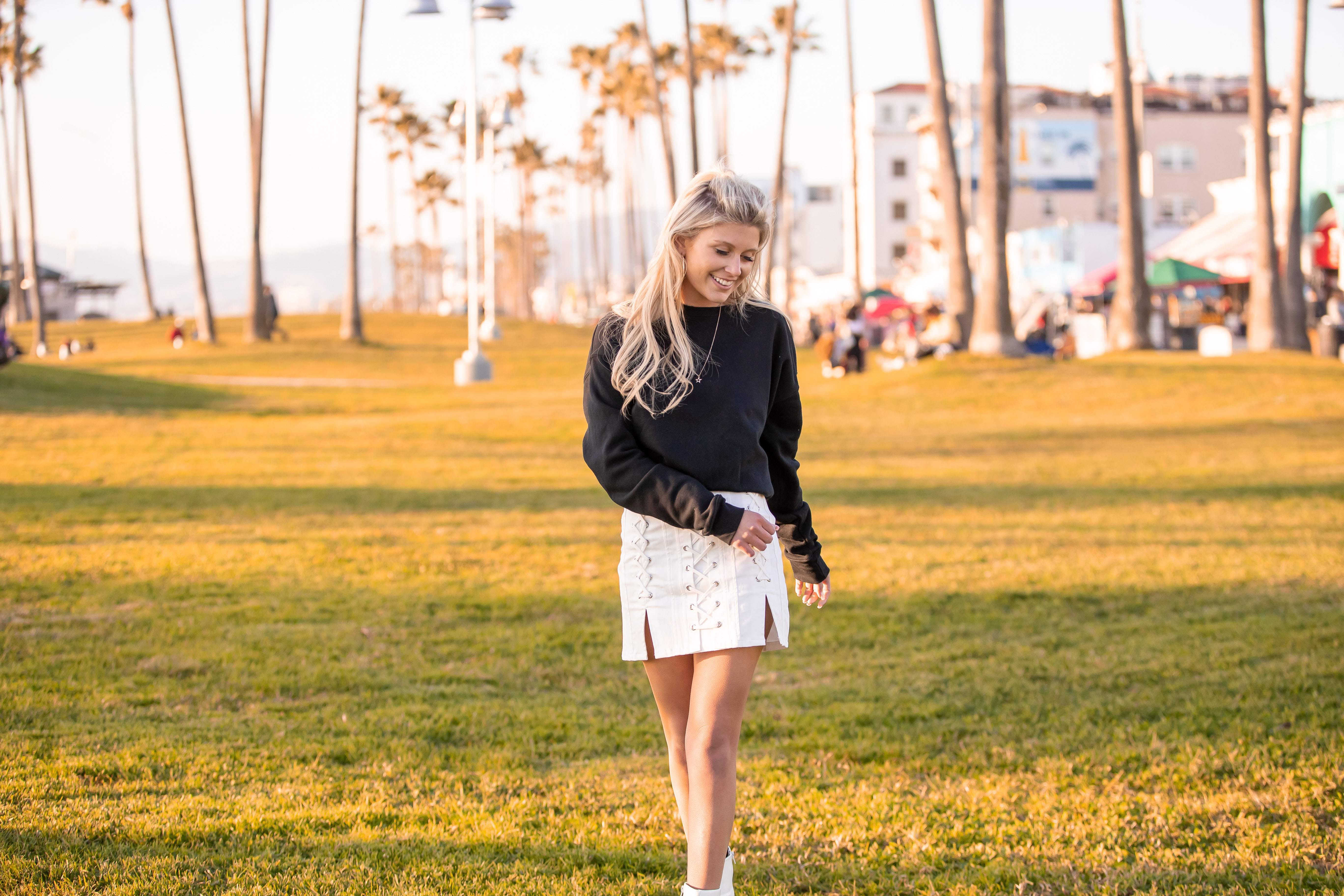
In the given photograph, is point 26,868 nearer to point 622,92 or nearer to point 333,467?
point 333,467

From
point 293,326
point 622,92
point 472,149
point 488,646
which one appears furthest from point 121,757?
point 622,92

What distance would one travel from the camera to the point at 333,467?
15273 mm

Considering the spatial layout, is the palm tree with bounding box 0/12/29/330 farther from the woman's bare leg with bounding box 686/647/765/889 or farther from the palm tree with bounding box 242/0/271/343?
the woman's bare leg with bounding box 686/647/765/889

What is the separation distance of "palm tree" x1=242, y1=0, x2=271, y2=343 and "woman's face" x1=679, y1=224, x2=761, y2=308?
39336 mm

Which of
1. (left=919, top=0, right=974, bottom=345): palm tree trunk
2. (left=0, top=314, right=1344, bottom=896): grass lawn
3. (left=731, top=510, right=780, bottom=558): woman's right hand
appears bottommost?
(left=0, top=314, right=1344, bottom=896): grass lawn

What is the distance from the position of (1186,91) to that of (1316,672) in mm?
76489

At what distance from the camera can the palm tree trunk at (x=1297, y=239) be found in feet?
83.9

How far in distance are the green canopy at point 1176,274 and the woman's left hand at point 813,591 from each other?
29.1 metres

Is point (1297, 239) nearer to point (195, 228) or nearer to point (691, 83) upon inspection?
point (691, 83)

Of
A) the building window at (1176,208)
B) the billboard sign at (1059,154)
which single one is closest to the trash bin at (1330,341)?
the building window at (1176,208)

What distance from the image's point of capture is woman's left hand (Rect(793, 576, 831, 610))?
354cm

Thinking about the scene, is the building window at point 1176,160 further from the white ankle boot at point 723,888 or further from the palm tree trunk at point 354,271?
the white ankle boot at point 723,888

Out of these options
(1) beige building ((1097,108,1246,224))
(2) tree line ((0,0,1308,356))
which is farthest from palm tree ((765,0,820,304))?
(1) beige building ((1097,108,1246,224))

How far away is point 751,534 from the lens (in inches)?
123
